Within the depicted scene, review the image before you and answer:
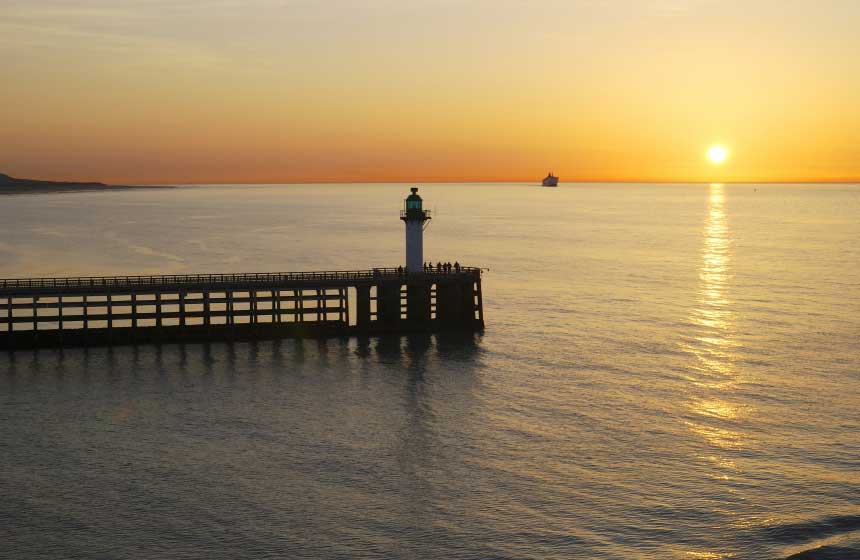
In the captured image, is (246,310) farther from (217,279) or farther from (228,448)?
(228,448)

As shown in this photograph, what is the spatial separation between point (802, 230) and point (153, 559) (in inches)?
7477

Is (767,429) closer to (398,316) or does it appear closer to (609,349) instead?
(609,349)

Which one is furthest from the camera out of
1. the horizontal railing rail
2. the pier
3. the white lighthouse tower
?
the white lighthouse tower

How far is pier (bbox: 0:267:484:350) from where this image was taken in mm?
63000

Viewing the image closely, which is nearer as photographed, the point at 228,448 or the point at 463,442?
the point at 228,448

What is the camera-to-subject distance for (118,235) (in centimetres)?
16612

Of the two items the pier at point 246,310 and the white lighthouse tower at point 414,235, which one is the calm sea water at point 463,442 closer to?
the pier at point 246,310

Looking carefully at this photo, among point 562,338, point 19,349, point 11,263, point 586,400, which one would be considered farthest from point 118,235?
point 586,400

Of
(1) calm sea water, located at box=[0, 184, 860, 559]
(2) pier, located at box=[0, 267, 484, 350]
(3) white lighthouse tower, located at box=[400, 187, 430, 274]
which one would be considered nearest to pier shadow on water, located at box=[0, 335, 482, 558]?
(1) calm sea water, located at box=[0, 184, 860, 559]

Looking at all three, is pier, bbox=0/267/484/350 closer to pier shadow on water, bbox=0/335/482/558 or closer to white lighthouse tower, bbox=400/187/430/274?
white lighthouse tower, bbox=400/187/430/274

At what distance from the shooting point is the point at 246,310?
227 ft

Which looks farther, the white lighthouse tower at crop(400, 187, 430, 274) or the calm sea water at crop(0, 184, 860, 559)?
the white lighthouse tower at crop(400, 187, 430, 274)

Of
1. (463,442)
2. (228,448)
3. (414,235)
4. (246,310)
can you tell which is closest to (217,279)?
(246,310)

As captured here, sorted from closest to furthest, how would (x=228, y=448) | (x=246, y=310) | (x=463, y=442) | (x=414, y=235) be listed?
(x=228, y=448), (x=463, y=442), (x=246, y=310), (x=414, y=235)
